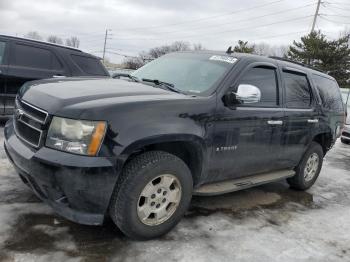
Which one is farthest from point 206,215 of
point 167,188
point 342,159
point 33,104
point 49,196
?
point 342,159

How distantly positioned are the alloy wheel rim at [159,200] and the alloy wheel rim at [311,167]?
2915mm

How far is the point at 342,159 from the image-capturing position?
9.55 meters

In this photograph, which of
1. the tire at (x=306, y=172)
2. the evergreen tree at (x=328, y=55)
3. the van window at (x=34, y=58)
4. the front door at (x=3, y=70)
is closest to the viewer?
the tire at (x=306, y=172)

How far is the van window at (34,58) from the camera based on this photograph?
27.0 ft

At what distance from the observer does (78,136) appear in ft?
11.0

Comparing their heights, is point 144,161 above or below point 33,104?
below

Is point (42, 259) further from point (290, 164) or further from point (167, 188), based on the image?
point (290, 164)

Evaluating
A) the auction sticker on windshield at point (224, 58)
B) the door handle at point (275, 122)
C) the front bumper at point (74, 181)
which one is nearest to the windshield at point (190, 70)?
the auction sticker on windshield at point (224, 58)

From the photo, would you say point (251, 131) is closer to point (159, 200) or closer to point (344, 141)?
point (159, 200)

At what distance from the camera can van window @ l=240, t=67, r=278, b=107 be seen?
4824 millimetres

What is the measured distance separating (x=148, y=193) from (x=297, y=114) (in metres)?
2.63

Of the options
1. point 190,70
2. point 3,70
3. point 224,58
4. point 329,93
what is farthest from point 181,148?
point 3,70

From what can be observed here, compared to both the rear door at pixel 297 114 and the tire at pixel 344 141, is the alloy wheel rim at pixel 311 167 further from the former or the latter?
the tire at pixel 344 141

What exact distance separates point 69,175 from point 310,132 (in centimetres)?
377
